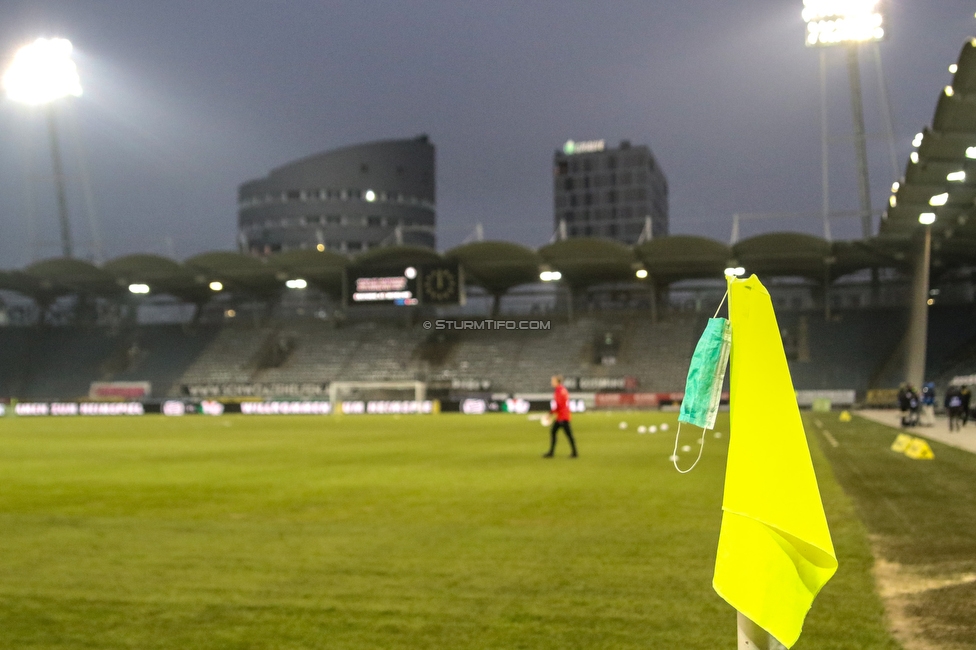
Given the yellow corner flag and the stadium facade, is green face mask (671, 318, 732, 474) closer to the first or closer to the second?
the yellow corner flag

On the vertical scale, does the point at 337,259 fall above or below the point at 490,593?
above

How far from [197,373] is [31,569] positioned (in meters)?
58.7

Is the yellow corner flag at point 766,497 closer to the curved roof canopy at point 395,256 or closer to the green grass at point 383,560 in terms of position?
the green grass at point 383,560

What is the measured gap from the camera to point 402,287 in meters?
47.3

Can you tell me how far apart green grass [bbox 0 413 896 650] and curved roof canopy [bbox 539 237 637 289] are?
39148 mm

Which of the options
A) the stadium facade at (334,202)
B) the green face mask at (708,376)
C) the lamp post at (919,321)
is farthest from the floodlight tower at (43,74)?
the stadium facade at (334,202)

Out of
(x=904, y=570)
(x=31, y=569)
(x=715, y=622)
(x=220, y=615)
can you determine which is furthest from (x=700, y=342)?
(x=31, y=569)

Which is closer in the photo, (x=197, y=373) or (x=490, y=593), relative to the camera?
(x=490, y=593)

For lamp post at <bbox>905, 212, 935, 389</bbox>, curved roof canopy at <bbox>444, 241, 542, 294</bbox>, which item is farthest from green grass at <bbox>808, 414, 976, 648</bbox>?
curved roof canopy at <bbox>444, 241, 542, 294</bbox>

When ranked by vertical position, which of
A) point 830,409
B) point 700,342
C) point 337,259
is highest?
point 337,259

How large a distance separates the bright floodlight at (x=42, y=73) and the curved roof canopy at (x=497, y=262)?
25.6 m

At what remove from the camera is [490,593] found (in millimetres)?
6969

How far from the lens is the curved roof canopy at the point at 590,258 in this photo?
55906mm

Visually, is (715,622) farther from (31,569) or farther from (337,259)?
(337,259)
